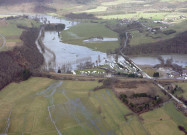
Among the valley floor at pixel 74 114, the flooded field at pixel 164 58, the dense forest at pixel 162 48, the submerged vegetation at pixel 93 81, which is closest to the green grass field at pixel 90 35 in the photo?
the submerged vegetation at pixel 93 81

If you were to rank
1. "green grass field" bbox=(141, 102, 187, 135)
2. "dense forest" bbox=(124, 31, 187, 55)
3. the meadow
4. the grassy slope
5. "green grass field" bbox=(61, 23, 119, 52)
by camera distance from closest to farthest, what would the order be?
1. "green grass field" bbox=(141, 102, 187, 135)
2. the meadow
3. the grassy slope
4. "dense forest" bbox=(124, 31, 187, 55)
5. "green grass field" bbox=(61, 23, 119, 52)

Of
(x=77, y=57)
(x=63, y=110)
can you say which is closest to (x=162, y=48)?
(x=77, y=57)

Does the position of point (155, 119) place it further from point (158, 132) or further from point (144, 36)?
point (144, 36)

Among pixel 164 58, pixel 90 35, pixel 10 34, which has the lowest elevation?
pixel 164 58

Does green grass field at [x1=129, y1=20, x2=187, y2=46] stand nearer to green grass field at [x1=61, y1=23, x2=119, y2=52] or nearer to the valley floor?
green grass field at [x1=61, y1=23, x2=119, y2=52]

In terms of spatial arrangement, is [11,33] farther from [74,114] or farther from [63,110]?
[74,114]

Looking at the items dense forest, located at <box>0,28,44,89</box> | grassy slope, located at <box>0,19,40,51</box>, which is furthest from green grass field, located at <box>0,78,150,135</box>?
grassy slope, located at <box>0,19,40,51</box>
